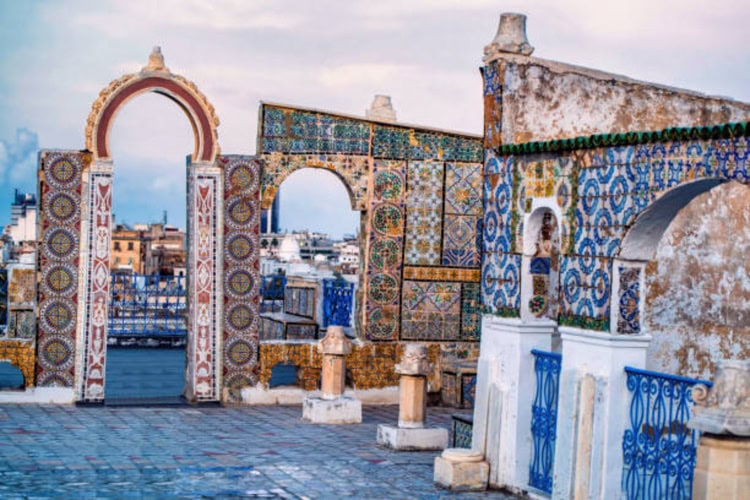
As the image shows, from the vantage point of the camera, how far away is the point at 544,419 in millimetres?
9062

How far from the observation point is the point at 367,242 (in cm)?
1466

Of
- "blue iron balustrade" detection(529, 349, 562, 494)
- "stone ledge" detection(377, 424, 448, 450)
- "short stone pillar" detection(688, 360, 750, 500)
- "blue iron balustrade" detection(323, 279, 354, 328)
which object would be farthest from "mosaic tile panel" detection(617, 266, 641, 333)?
"blue iron balustrade" detection(323, 279, 354, 328)

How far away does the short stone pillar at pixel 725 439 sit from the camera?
6473mm

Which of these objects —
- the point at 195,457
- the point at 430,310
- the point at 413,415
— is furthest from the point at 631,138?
the point at 430,310

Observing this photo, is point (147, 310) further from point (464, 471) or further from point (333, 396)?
point (464, 471)

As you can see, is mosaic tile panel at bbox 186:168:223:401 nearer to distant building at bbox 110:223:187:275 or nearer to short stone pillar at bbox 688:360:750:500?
short stone pillar at bbox 688:360:750:500

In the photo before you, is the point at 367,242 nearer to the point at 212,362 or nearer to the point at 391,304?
the point at 391,304

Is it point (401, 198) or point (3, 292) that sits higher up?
point (401, 198)

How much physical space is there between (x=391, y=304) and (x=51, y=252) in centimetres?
400

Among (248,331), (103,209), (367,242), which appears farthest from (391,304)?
(103,209)

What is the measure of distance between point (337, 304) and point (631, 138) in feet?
30.2

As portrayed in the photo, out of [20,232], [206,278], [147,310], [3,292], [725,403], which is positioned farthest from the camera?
[20,232]

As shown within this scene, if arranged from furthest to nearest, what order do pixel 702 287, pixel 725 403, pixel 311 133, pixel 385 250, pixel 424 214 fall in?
1. pixel 424 214
2. pixel 385 250
3. pixel 311 133
4. pixel 702 287
5. pixel 725 403

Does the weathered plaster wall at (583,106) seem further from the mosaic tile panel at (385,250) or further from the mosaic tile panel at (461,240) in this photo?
the mosaic tile panel at (461,240)
